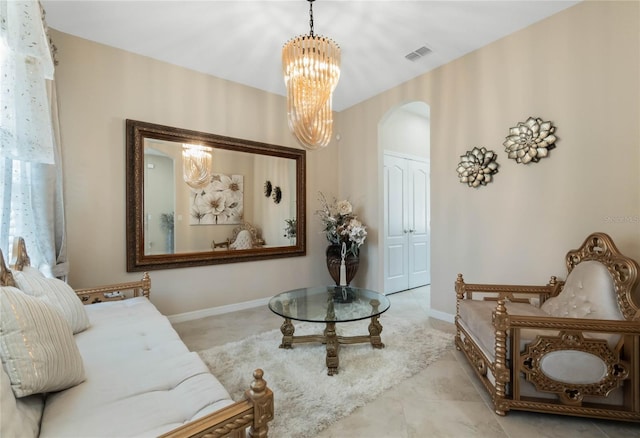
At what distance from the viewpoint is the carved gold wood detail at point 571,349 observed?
1.61 meters

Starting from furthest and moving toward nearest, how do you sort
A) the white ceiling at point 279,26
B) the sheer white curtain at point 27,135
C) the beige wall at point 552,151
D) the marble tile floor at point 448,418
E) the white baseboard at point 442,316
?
the white baseboard at point 442,316
the white ceiling at point 279,26
the beige wall at point 552,151
the marble tile floor at point 448,418
the sheer white curtain at point 27,135

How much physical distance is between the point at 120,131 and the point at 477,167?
3802 mm

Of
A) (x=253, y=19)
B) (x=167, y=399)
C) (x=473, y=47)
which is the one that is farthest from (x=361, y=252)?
(x=167, y=399)

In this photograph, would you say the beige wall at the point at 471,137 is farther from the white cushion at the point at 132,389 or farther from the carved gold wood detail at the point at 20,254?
the white cushion at the point at 132,389

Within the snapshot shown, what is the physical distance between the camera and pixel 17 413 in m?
0.85

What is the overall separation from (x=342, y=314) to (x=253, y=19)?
2.72 m

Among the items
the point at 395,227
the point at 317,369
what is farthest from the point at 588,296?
the point at 395,227

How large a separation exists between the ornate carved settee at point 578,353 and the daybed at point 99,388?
1548 mm

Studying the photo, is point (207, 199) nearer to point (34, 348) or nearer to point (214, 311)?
point (214, 311)

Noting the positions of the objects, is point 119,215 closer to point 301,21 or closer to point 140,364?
point 140,364

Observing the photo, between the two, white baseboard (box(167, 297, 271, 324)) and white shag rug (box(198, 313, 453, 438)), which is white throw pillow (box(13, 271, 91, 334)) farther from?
white baseboard (box(167, 297, 271, 324))

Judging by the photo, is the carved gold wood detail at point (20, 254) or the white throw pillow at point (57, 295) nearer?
the white throw pillow at point (57, 295)

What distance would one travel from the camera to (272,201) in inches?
161

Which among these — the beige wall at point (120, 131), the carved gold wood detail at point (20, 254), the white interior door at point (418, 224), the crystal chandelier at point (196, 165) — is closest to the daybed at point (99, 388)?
the carved gold wood detail at point (20, 254)
